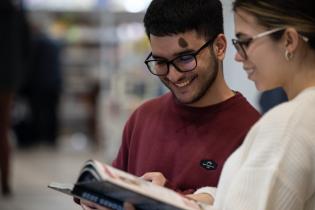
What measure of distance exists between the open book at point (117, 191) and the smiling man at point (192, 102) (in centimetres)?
32

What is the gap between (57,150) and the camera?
8766 mm

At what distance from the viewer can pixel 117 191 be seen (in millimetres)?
1398

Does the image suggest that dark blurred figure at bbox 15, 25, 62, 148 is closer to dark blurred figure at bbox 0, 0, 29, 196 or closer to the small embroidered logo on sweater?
dark blurred figure at bbox 0, 0, 29, 196

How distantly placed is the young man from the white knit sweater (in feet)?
1.11

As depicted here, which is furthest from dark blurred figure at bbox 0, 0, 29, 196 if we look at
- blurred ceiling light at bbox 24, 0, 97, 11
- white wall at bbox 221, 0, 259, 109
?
blurred ceiling light at bbox 24, 0, 97, 11

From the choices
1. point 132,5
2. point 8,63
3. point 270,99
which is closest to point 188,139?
point 270,99

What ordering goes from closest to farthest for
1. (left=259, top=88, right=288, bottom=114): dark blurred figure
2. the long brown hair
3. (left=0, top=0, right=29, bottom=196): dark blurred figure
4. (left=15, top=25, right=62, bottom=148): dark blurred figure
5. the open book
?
1. the open book
2. the long brown hair
3. (left=259, top=88, right=288, bottom=114): dark blurred figure
4. (left=0, top=0, right=29, bottom=196): dark blurred figure
5. (left=15, top=25, right=62, bottom=148): dark blurred figure

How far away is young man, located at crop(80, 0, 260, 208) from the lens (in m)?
1.82

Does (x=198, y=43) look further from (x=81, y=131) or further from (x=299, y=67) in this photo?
(x=81, y=131)

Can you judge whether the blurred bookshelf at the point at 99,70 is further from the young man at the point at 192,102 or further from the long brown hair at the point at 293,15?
the long brown hair at the point at 293,15

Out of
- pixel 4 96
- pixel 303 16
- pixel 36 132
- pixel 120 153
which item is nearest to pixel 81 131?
pixel 36 132

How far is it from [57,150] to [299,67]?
24.5ft

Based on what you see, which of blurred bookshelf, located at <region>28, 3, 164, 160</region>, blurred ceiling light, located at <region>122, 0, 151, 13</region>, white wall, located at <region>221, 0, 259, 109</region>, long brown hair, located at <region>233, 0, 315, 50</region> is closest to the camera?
long brown hair, located at <region>233, 0, 315, 50</region>

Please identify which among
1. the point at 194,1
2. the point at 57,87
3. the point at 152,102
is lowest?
the point at 57,87
